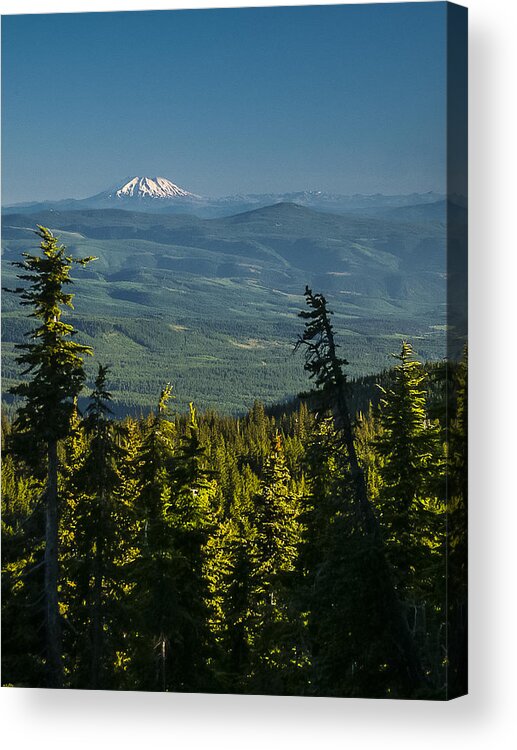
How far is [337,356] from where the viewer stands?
663 inches

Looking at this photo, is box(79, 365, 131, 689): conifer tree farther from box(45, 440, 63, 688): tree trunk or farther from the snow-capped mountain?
the snow-capped mountain

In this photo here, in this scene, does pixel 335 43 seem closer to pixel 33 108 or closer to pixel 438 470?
pixel 33 108

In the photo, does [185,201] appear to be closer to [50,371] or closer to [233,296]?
[233,296]

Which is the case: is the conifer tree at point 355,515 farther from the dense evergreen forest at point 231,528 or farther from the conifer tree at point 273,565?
Answer: the conifer tree at point 273,565

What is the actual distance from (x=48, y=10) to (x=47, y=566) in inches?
272

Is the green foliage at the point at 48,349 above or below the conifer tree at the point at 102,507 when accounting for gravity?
above

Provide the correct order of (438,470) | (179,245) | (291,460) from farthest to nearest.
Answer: (179,245) < (291,460) < (438,470)

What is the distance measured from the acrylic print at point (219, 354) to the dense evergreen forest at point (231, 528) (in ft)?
0.09

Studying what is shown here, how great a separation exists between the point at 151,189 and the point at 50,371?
258cm

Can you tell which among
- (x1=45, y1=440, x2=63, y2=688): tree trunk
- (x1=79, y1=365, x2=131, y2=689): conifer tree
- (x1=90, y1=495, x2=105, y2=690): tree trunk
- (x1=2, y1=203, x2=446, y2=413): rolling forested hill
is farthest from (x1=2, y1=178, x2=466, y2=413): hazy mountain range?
(x1=90, y1=495, x2=105, y2=690): tree trunk

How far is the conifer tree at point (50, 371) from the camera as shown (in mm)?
17578

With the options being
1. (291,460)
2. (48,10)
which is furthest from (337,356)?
(48,10)

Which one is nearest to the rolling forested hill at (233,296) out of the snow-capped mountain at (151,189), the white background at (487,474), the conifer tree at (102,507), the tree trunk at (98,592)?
the snow-capped mountain at (151,189)

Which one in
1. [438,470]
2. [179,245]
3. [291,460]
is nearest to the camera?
[438,470]
